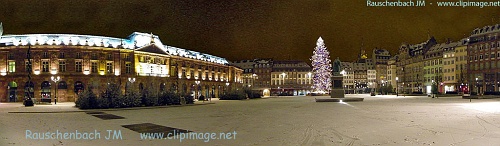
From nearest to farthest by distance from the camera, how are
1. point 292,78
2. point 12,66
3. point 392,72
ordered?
1. point 12,66
2. point 292,78
3. point 392,72

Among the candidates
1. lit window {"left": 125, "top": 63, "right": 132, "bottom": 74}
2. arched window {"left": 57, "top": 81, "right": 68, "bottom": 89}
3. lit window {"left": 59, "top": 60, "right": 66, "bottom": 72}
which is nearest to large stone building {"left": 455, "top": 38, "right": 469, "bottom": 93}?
lit window {"left": 125, "top": 63, "right": 132, "bottom": 74}

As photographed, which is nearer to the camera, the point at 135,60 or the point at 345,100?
the point at 345,100

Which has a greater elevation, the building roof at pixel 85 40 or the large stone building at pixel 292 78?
the building roof at pixel 85 40

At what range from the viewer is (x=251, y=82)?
518 feet

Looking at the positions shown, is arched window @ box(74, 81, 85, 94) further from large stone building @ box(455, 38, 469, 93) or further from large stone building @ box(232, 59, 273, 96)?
large stone building @ box(455, 38, 469, 93)

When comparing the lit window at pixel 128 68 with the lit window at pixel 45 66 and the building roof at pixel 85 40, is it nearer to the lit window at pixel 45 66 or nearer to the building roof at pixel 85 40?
the building roof at pixel 85 40

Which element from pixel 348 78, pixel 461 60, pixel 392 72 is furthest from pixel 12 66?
pixel 348 78

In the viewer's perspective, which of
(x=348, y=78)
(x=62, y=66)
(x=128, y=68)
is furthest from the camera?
(x=348, y=78)

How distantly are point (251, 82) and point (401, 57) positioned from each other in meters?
62.5

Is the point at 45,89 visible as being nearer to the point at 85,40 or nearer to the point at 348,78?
the point at 85,40

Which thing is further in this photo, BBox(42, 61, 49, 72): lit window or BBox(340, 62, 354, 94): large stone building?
BBox(340, 62, 354, 94): large stone building

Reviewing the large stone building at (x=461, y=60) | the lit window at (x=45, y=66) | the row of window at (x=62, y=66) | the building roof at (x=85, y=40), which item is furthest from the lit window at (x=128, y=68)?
the large stone building at (x=461, y=60)

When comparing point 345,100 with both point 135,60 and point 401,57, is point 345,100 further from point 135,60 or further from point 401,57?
point 401,57

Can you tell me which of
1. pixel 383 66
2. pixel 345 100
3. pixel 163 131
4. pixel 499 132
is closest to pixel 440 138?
pixel 499 132
